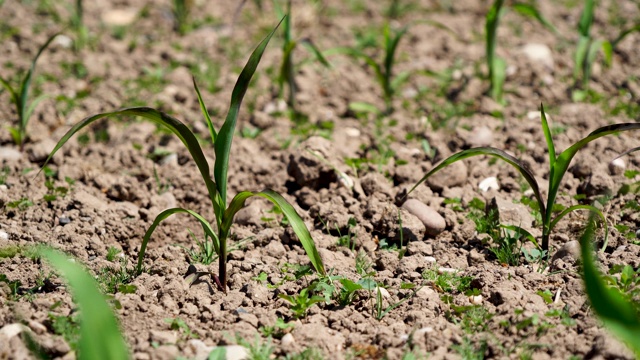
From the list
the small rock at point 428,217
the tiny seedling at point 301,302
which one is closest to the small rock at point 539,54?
the small rock at point 428,217

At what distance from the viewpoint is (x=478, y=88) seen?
431 cm

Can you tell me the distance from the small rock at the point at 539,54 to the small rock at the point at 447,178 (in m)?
1.56

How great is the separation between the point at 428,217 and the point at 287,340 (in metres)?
1.00

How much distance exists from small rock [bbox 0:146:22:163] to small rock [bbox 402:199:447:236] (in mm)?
2018

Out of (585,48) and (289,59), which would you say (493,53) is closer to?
(585,48)

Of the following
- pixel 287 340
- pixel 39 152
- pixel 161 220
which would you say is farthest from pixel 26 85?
pixel 287 340

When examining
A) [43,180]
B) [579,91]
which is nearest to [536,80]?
[579,91]

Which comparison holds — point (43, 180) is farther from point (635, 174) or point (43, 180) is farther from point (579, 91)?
point (579, 91)

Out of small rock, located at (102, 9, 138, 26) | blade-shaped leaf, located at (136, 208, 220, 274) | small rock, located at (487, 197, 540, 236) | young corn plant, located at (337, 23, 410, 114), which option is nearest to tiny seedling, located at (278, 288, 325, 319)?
blade-shaped leaf, located at (136, 208, 220, 274)

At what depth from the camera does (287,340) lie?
2.26 meters

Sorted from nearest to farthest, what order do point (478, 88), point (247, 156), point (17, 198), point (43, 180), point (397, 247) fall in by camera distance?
point (397, 247)
point (17, 198)
point (43, 180)
point (247, 156)
point (478, 88)

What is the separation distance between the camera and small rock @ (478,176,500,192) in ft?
10.9

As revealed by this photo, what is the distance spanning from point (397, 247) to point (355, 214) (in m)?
0.27

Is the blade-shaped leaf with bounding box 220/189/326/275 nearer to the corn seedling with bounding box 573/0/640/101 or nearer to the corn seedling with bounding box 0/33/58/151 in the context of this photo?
the corn seedling with bounding box 0/33/58/151
